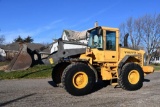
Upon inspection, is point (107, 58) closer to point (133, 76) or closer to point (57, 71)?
point (133, 76)

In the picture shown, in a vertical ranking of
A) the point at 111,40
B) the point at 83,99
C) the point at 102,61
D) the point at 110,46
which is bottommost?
the point at 83,99

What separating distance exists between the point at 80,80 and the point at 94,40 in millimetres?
2385

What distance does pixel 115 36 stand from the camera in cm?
1114

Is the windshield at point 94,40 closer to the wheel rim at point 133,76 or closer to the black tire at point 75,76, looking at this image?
the black tire at point 75,76

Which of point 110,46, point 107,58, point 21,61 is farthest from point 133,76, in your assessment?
point 21,61

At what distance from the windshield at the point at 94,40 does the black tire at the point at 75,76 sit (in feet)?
4.69

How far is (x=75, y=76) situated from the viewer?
9.59 metres

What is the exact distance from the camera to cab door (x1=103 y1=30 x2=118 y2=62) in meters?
10.8

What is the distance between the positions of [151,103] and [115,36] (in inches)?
155

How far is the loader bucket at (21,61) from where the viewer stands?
65.3ft

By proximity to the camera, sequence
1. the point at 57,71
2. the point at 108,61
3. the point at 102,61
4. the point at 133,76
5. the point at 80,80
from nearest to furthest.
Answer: the point at 80,80 < the point at 102,61 < the point at 108,61 < the point at 133,76 < the point at 57,71

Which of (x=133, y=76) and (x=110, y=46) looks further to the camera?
(x=133, y=76)

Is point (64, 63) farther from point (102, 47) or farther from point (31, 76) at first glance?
point (31, 76)

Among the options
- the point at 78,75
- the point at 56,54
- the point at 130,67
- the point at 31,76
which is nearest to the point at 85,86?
the point at 78,75
